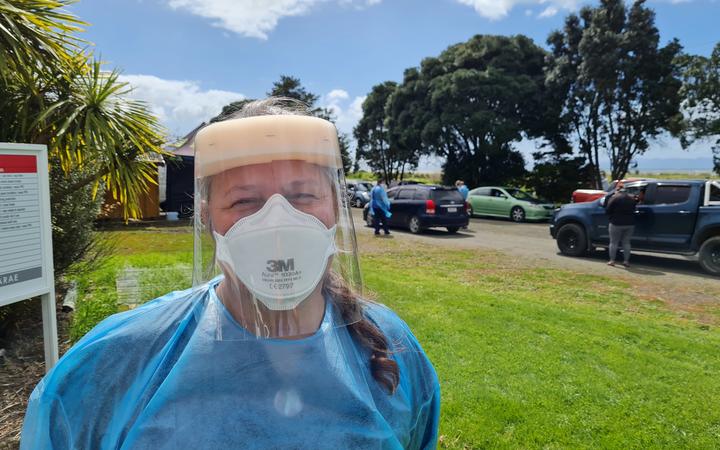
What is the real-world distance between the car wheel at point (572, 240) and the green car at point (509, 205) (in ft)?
24.0

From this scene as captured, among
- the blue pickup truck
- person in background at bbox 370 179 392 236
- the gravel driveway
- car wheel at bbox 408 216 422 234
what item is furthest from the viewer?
car wheel at bbox 408 216 422 234

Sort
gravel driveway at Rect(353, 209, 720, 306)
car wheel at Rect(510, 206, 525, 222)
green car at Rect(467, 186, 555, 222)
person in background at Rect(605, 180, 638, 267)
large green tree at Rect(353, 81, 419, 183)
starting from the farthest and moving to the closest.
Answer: large green tree at Rect(353, 81, 419, 183)
car wheel at Rect(510, 206, 525, 222)
green car at Rect(467, 186, 555, 222)
person in background at Rect(605, 180, 638, 267)
gravel driveway at Rect(353, 209, 720, 306)

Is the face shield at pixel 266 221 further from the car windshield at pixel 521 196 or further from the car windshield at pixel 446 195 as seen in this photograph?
the car windshield at pixel 521 196

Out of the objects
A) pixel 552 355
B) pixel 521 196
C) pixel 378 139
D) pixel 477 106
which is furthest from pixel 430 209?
pixel 378 139

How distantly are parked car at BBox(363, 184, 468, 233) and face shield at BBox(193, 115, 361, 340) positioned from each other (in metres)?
13.2

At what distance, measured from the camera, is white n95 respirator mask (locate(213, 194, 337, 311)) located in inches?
45.3

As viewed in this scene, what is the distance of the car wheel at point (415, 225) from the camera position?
567 inches

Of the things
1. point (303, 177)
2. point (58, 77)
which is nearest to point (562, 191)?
point (58, 77)

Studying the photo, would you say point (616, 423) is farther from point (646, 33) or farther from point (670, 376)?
point (646, 33)

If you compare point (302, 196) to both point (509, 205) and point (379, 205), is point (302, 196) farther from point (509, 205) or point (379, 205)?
point (509, 205)

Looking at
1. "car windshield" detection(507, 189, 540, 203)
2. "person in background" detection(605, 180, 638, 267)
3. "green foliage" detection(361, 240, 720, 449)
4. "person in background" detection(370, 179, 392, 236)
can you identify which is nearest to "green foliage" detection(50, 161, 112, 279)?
"green foliage" detection(361, 240, 720, 449)

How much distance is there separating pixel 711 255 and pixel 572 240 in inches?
102

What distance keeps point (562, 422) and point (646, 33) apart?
23.0 meters

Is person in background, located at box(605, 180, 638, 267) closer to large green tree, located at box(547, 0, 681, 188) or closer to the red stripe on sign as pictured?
the red stripe on sign
